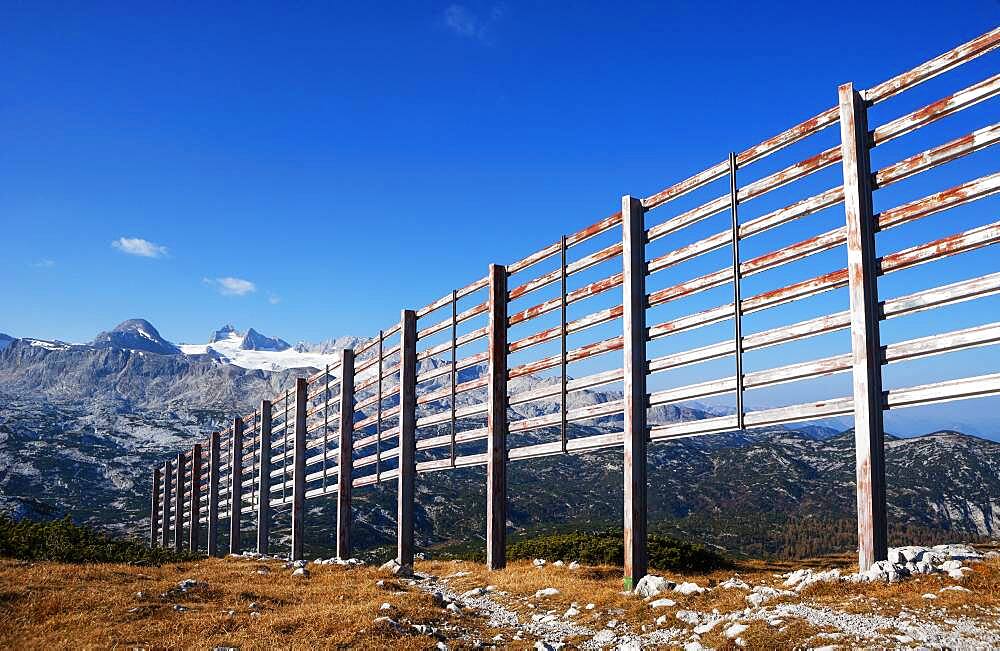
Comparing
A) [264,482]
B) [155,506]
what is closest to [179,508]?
[155,506]

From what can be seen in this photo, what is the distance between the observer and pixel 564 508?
7756 inches

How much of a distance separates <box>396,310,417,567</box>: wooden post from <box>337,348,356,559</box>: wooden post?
2.87 meters

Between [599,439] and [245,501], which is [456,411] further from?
[245,501]

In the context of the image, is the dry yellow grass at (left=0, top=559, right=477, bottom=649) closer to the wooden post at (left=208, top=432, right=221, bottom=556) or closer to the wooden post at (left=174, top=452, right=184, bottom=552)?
the wooden post at (left=208, top=432, right=221, bottom=556)

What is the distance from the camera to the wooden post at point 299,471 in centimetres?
2447

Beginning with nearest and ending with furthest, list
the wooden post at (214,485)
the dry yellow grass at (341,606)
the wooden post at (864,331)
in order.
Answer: the dry yellow grass at (341,606)
the wooden post at (864,331)
the wooden post at (214,485)

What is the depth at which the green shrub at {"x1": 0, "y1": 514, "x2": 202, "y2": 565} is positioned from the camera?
581 inches

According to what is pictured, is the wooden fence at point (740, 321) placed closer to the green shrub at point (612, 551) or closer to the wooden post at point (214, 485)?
the green shrub at point (612, 551)

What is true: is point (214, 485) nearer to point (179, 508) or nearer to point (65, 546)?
point (179, 508)

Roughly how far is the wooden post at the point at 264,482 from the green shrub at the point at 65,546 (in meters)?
8.71

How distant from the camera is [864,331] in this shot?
26.6 ft

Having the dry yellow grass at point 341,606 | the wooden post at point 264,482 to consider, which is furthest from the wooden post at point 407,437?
the wooden post at point 264,482

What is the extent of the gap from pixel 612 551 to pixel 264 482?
17189 millimetres

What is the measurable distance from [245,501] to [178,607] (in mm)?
22806
